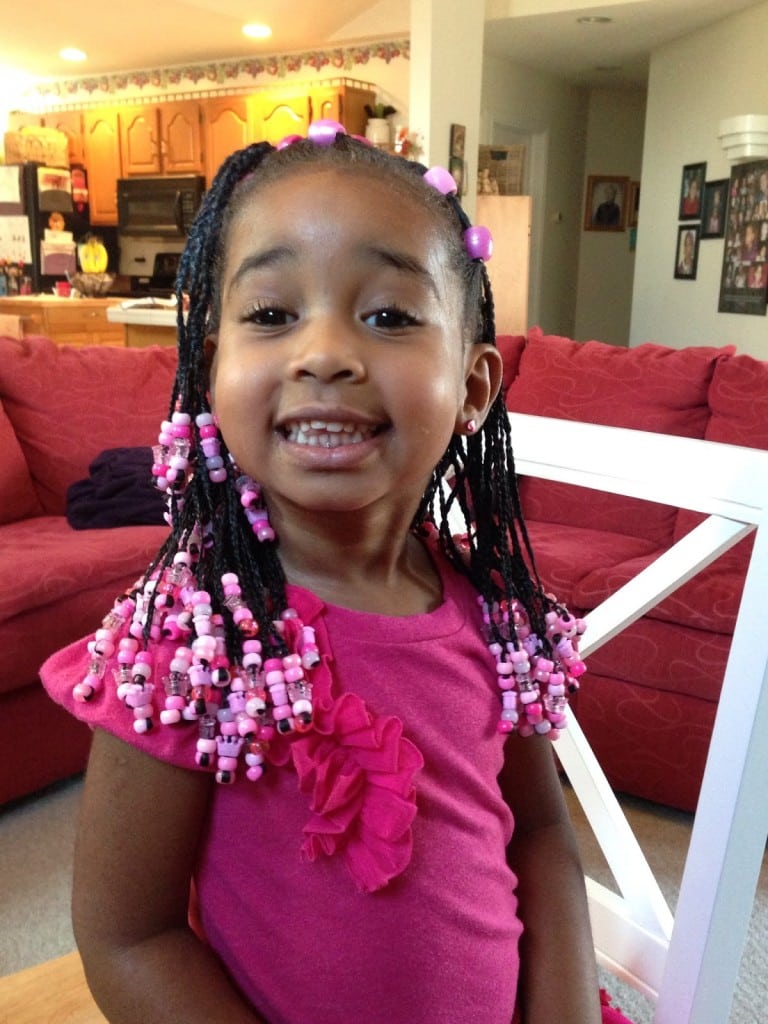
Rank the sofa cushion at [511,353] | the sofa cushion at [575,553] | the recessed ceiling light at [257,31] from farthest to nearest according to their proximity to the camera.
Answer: the recessed ceiling light at [257,31] → the sofa cushion at [511,353] → the sofa cushion at [575,553]

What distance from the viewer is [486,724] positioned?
67cm

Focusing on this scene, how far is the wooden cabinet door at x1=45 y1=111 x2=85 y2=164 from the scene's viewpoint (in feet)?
22.2

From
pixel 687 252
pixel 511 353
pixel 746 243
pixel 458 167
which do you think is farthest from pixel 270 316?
pixel 687 252

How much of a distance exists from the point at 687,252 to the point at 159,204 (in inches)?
137

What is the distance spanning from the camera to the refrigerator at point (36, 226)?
661 cm

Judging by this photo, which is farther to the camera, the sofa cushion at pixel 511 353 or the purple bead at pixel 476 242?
the sofa cushion at pixel 511 353

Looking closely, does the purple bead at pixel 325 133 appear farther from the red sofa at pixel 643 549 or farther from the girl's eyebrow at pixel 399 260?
the red sofa at pixel 643 549

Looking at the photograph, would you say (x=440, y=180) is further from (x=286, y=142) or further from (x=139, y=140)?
(x=139, y=140)

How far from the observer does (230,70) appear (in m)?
6.22

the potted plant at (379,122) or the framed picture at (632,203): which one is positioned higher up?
the potted plant at (379,122)

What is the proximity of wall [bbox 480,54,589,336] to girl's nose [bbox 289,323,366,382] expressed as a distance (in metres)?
5.62

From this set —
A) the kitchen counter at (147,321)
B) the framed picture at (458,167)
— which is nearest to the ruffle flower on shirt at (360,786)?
the kitchen counter at (147,321)

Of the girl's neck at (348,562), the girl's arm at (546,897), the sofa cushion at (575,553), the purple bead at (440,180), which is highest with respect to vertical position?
the purple bead at (440,180)

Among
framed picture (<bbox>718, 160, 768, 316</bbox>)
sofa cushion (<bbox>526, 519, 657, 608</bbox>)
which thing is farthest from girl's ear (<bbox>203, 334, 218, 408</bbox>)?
framed picture (<bbox>718, 160, 768, 316</bbox>)
